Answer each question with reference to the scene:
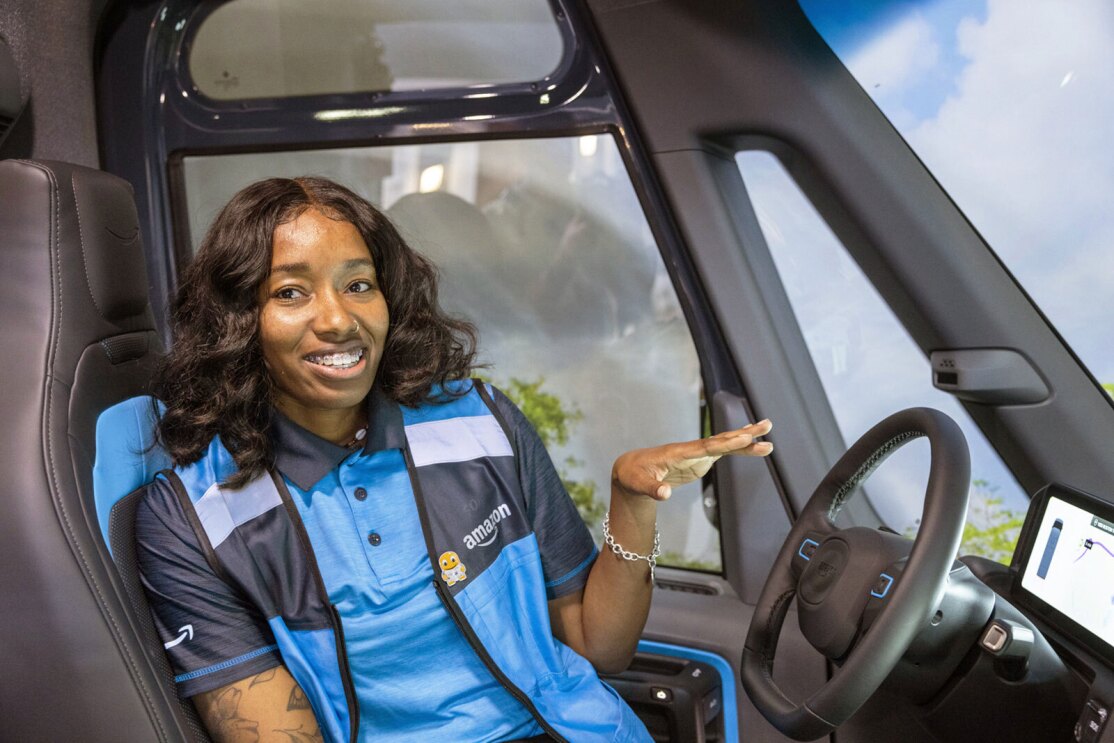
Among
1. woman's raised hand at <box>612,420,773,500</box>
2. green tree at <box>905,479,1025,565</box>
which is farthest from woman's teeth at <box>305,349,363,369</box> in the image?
green tree at <box>905,479,1025,565</box>

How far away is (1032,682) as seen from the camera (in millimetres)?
1230

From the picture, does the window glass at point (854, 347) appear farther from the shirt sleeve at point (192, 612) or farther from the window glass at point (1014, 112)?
the shirt sleeve at point (192, 612)

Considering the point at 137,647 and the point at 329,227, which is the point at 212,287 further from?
the point at 137,647

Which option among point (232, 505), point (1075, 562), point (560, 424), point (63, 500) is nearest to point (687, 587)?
point (560, 424)

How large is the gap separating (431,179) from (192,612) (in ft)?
4.45

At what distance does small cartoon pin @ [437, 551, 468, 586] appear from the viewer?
4.74ft

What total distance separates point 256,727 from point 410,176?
1.47 meters

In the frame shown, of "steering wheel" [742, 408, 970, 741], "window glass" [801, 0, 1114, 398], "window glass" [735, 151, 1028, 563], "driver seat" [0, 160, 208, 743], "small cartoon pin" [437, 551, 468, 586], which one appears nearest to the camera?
"steering wheel" [742, 408, 970, 741]

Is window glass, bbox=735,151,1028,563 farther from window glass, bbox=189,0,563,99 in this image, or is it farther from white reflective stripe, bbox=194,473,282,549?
white reflective stripe, bbox=194,473,282,549

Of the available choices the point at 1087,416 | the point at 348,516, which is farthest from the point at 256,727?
the point at 1087,416

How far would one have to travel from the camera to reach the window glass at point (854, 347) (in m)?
2.04

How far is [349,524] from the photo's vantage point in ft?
4.69

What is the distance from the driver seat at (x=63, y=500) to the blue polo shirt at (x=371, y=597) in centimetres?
7

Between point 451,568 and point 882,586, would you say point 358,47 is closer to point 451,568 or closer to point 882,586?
point 451,568
